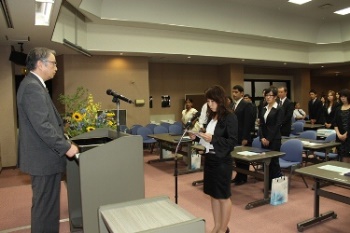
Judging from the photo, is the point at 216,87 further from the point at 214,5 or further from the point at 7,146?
the point at 214,5

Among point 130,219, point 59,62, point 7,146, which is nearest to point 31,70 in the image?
point 130,219

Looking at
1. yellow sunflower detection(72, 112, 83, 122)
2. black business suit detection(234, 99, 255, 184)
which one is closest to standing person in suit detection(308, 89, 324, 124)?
black business suit detection(234, 99, 255, 184)

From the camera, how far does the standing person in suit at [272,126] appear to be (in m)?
4.29

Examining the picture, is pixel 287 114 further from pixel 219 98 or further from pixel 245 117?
pixel 219 98

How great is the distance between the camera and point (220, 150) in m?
2.72

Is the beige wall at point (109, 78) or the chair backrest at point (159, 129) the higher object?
the beige wall at point (109, 78)

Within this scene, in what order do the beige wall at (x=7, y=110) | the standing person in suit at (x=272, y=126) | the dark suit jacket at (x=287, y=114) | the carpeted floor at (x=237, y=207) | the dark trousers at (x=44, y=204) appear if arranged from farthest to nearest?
1. the beige wall at (x=7, y=110)
2. the dark suit jacket at (x=287, y=114)
3. the standing person in suit at (x=272, y=126)
4. the carpeted floor at (x=237, y=207)
5. the dark trousers at (x=44, y=204)

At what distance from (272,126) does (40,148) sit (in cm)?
329

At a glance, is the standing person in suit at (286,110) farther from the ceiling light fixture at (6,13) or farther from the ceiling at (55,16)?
the ceiling light fixture at (6,13)

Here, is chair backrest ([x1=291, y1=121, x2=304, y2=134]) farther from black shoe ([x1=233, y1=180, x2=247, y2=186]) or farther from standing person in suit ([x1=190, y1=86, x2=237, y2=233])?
standing person in suit ([x1=190, y1=86, x2=237, y2=233])

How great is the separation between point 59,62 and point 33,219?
21.6 ft

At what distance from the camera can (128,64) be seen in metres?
8.61

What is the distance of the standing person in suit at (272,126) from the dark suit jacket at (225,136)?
5.82ft

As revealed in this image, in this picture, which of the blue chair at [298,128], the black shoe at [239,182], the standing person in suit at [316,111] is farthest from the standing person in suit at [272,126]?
the standing person in suit at [316,111]
